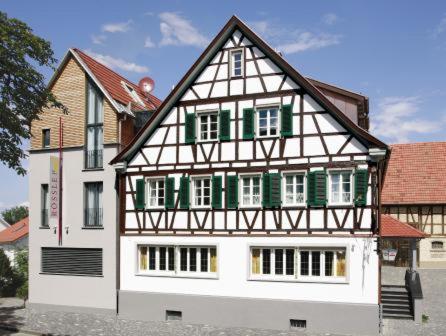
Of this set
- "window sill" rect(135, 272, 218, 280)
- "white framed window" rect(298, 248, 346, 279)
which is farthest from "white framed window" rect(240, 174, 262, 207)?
"window sill" rect(135, 272, 218, 280)

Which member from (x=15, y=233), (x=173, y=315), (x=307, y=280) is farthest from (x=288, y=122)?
(x=15, y=233)

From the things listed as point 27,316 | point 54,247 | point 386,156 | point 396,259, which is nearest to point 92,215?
point 54,247

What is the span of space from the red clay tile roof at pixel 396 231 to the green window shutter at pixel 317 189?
346 cm

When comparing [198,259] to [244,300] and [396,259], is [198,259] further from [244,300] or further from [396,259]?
[396,259]

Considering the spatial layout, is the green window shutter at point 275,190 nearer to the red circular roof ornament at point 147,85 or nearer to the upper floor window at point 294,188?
the upper floor window at point 294,188

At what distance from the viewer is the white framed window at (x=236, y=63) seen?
19497mm

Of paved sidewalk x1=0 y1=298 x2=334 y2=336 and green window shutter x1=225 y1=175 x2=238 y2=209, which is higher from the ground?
green window shutter x1=225 y1=175 x2=238 y2=209

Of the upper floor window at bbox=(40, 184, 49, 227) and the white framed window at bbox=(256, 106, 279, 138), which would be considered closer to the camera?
the white framed window at bbox=(256, 106, 279, 138)

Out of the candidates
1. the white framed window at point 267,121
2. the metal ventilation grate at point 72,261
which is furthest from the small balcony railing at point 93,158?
the white framed window at point 267,121

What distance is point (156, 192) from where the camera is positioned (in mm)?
20719

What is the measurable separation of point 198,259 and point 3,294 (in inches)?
544

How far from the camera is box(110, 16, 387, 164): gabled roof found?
57.6ft

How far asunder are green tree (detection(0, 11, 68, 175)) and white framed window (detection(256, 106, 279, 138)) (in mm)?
8800

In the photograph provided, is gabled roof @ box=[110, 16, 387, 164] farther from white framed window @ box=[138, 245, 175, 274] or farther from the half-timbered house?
the half-timbered house
